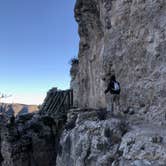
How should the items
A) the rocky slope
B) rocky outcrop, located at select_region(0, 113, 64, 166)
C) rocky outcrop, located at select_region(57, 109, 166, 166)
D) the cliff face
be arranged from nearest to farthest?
rocky outcrop, located at select_region(57, 109, 166, 166)
the rocky slope
the cliff face
rocky outcrop, located at select_region(0, 113, 64, 166)

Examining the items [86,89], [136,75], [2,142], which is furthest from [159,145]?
[86,89]

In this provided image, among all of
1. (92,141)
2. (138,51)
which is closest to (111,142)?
(92,141)

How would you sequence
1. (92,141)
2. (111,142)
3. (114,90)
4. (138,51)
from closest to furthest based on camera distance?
(111,142) → (92,141) → (138,51) → (114,90)

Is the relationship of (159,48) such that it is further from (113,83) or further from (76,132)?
(76,132)

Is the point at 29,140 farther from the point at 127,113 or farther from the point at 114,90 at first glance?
the point at 127,113

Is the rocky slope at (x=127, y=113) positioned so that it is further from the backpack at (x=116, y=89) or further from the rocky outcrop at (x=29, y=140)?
the backpack at (x=116, y=89)

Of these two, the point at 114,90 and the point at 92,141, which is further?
the point at 114,90

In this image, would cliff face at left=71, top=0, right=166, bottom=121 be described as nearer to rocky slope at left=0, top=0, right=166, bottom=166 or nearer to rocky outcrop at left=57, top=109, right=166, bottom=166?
rocky slope at left=0, top=0, right=166, bottom=166

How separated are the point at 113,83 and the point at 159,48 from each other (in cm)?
205

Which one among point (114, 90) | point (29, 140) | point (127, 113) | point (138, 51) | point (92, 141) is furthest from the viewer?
point (29, 140)

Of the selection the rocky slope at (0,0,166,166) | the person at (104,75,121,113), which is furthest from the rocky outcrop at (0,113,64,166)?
the person at (104,75,121,113)

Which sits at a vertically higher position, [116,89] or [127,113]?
[116,89]

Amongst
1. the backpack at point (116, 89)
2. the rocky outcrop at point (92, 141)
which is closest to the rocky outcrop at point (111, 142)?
the rocky outcrop at point (92, 141)

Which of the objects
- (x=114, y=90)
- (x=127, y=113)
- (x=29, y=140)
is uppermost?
(x=114, y=90)
